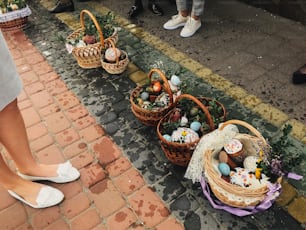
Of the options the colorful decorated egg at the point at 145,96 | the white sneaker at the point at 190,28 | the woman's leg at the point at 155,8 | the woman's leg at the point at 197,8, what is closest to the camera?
the colorful decorated egg at the point at 145,96

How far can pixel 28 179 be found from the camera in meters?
1.99

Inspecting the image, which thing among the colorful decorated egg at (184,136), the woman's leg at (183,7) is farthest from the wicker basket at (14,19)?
the colorful decorated egg at (184,136)

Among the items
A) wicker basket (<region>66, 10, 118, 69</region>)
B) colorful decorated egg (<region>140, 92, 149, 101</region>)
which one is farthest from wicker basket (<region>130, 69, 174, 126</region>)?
wicker basket (<region>66, 10, 118, 69</region>)

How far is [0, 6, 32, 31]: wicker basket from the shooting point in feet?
11.9

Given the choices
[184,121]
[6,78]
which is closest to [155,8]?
[184,121]

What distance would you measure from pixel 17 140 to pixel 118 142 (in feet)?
2.40

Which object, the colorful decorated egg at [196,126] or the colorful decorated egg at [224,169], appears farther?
the colorful decorated egg at [196,126]

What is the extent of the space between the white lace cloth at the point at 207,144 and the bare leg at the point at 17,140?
87cm

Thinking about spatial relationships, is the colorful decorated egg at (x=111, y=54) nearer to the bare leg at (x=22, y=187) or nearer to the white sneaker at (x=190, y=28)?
the white sneaker at (x=190, y=28)

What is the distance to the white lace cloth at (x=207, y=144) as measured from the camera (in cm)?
174

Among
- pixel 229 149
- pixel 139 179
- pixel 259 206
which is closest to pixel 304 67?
pixel 229 149

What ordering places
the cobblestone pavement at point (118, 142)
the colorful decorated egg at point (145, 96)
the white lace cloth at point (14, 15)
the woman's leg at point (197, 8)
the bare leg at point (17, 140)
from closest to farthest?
the bare leg at point (17, 140), the cobblestone pavement at point (118, 142), the colorful decorated egg at point (145, 96), the woman's leg at point (197, 8), the white lace cloth at point (14, 15)

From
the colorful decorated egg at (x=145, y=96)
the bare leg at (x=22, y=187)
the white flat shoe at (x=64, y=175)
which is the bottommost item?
the white flat shoe at (x=64, y=175)

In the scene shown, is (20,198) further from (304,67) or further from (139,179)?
(304,67)
